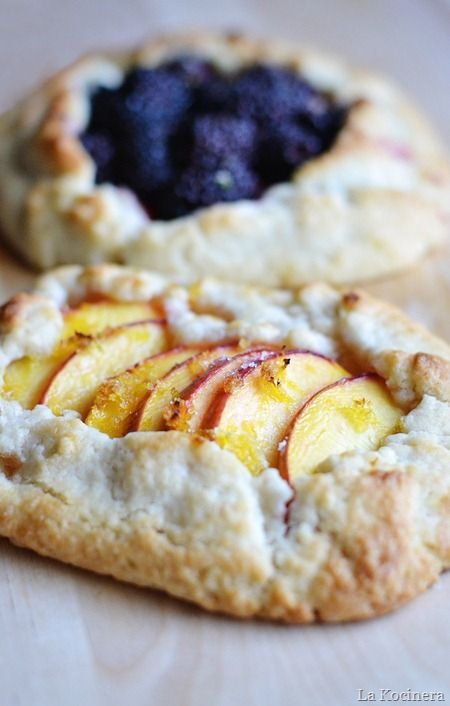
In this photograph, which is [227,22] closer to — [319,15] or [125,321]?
[319,15]

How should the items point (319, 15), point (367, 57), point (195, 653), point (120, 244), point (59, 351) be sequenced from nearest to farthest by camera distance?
point (195, 653)
point (59, 351)
point (120, 244)
point (367, 57)
point (319, 15)

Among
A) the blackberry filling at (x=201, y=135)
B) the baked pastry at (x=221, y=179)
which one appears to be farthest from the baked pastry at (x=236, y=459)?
the blackberry filling at (x=201, y=135)

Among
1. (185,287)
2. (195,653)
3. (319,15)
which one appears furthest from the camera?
(319,15)

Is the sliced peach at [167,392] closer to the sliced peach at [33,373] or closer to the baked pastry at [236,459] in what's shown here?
the baked pastry at [236,459]

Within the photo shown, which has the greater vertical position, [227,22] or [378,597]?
[227,22]

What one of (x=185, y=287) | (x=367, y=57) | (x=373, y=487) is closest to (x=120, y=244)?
(x=185, y=287)

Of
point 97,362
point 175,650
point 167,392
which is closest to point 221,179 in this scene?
point 97,362

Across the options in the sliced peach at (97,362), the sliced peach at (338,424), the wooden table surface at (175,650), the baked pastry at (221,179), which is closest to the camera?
the wooden table surface at (175,650)

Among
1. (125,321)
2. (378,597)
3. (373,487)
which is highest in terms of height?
(125,321)
